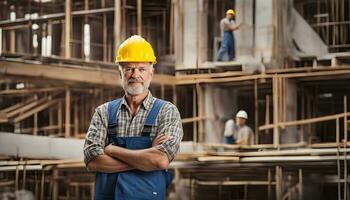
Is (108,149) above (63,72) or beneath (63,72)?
beneath

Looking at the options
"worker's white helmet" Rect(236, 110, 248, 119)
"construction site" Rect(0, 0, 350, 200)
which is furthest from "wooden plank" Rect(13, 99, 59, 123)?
"worker's white helmet" Rect(236, 110, 248, 119)

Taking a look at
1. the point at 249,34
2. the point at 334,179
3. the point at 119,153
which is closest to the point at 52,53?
the point at 249,34

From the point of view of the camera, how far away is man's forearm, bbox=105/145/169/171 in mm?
3914

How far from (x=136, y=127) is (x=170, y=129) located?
0.65ft

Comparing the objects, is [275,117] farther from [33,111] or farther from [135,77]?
[135,77]

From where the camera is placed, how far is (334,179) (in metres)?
6.72

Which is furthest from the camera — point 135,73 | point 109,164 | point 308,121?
point 308,121

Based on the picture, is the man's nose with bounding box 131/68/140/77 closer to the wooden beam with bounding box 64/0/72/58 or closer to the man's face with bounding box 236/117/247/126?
the man's face with bounding box 236/117/247/126

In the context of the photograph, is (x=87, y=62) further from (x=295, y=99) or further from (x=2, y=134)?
(x=295, y=99)

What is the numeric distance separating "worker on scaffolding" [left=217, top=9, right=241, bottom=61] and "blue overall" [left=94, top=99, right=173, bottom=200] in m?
3.18

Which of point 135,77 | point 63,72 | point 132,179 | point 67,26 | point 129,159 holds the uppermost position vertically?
point 67,26

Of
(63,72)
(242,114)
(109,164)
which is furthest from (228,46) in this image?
(109,164)

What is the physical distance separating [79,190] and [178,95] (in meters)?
1.46

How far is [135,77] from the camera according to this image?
4.11 metres
